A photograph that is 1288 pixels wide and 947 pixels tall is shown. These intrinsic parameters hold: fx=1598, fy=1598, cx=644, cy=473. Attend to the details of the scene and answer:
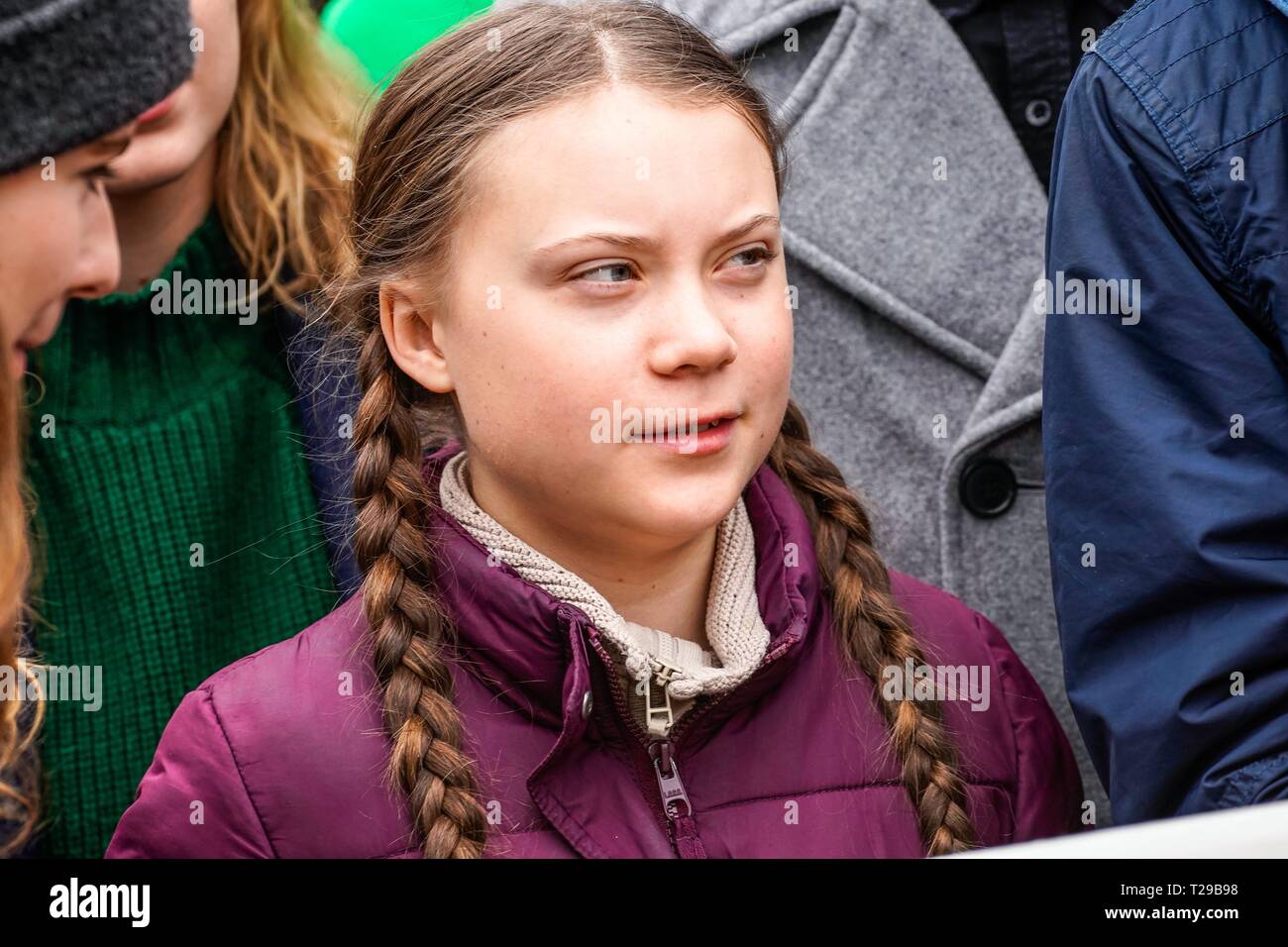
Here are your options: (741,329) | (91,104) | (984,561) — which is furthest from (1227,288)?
(91,104)

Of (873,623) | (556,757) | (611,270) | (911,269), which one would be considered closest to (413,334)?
(611,270)

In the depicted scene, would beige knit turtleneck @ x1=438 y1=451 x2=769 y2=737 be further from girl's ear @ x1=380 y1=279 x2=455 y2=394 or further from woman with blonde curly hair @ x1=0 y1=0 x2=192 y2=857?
woman with blonde curly hair @ x1=0 y1=0 x2=192 y2=857

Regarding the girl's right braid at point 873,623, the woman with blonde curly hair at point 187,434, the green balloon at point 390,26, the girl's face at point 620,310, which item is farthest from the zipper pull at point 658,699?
the green balloon at point 390,26

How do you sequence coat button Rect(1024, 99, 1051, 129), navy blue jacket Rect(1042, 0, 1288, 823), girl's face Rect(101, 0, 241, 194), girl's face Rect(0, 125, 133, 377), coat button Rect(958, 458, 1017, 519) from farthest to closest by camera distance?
coat button Rect(1024, 99, 1051, 129), coat button Rect(958, 458, 1017, 519), girl's face Rect(101, 0, 241, 194), navy blue jacket Rect(1042, 0, 1288, 823), girl's face Rect(0, 125, 133, 377)

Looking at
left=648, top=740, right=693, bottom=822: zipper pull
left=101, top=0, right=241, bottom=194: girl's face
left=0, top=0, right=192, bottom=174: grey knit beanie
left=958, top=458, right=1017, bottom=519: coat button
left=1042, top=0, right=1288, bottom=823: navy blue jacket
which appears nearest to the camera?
left=0, top=0, right=192, bottom=174: grey knit beanie

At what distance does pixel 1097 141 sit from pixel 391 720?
91cm

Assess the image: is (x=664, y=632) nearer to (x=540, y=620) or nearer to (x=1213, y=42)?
(x=540, y=620)

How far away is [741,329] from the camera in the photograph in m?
1.60

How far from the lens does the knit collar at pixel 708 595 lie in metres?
1.61

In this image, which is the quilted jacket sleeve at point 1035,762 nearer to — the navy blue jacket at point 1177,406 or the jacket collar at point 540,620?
the navy blue jacket at point 1177,406

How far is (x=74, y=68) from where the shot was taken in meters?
1.22

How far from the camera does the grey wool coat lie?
84.0 inches

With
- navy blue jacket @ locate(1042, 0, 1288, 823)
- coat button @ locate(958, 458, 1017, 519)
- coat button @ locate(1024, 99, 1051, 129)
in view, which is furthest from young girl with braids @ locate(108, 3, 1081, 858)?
Answer: coat button @ locate(1024, 99, 1051, 129)

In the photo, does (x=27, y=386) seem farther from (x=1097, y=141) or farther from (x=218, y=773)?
(x=1097, y=141)
